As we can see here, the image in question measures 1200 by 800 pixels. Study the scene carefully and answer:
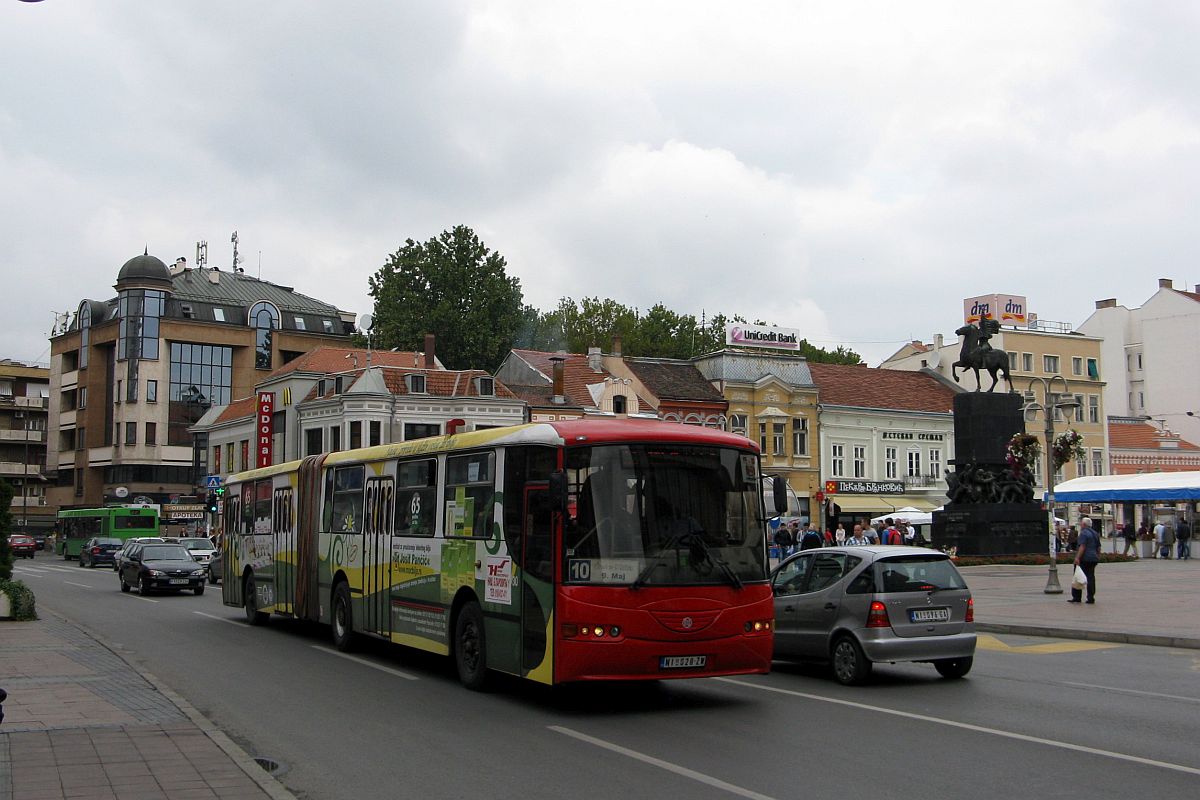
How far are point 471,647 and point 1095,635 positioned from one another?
11208mm

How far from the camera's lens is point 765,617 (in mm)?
12102

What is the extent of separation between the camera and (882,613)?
13.7 meters

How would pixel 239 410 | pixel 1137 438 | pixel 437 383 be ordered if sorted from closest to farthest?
1. pixel 437 383
2. pixel 239 410
3. pixel 1137 438

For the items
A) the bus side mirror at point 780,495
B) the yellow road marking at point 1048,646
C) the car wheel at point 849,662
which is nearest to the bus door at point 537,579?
the bus side mirror at point 780,495

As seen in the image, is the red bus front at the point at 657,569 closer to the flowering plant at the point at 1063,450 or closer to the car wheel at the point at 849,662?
the car wheel at the point at 849,662

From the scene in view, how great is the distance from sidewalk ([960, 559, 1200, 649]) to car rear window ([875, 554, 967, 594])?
621cm

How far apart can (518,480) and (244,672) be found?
530 cm

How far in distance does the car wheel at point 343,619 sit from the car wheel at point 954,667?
8.32 meters

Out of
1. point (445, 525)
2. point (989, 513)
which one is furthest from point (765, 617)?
point (989, 513)

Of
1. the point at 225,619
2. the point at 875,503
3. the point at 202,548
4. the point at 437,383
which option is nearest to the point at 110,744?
the point at 225,619

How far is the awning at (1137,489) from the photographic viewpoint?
4844cm

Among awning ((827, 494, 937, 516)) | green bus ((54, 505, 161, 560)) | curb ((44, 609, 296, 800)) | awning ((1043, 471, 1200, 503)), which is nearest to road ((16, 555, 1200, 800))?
curb ((44, 609, 296, 800))

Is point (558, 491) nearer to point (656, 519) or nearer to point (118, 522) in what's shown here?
point (656, 519)

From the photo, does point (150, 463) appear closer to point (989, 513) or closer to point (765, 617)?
point (989, 513)
